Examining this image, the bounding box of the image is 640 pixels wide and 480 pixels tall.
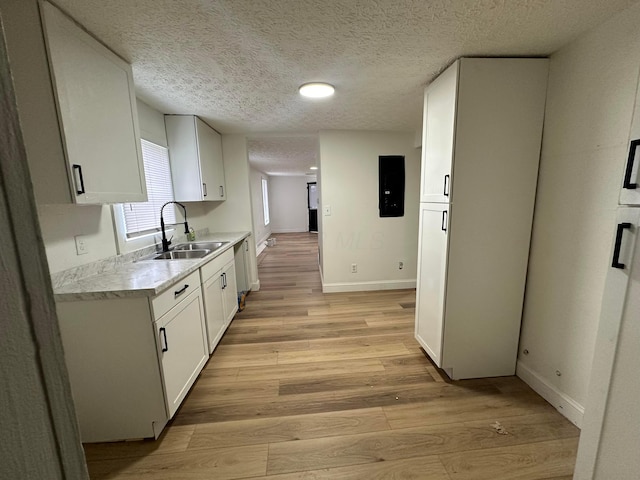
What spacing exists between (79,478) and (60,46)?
5.71 ft

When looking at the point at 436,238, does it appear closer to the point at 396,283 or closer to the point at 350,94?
the point at 350,94

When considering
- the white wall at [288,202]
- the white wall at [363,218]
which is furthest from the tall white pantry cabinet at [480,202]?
the white wall at [288,202]

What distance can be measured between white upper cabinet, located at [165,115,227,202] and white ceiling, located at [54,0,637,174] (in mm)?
430

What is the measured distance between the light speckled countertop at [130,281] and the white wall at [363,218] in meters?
1.94

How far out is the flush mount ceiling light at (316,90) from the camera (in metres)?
1.97

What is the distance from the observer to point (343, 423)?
1.60m

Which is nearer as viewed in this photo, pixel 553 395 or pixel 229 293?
pixel 553 395

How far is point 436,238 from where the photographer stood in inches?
76.9

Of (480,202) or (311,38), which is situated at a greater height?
(311,38)

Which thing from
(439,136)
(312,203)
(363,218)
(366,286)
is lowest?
(366,286)

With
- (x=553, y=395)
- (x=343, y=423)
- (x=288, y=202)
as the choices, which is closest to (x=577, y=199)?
(x=553, y=395)

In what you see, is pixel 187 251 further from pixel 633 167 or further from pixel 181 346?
pixel 633 167

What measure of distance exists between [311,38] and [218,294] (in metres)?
2.14

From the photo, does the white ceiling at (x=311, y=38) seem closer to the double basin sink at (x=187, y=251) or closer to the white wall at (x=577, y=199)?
the white wall at (x=577, y=199)
